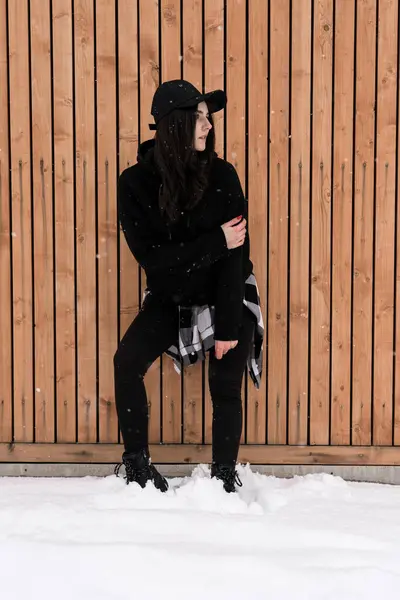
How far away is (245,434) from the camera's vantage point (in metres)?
3.39

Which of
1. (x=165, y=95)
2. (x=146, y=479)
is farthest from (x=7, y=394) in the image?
(x=165, y=95)

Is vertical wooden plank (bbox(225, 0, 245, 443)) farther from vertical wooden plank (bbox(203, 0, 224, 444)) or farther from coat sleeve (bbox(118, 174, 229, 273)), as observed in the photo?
coat sleeve (bbox(118, 174, 229, 273))

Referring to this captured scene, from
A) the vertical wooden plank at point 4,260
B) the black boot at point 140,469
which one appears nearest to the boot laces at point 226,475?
the black boot at point 140,469

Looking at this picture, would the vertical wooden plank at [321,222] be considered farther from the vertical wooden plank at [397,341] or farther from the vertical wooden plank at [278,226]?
the vertical wooden plank at [397,341]

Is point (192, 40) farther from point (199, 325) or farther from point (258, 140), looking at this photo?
point (199, 325)

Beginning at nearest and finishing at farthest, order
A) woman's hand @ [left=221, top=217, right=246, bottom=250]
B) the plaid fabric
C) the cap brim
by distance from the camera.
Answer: the cap brim, woman's hand @ [left=221, top=217, right=246, bottom=250], the plaid fabric

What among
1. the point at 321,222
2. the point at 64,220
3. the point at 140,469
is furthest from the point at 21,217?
the point at 321,222

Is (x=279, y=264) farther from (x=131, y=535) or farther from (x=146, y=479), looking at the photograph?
(x=131, y=535)

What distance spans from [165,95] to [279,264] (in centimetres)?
109

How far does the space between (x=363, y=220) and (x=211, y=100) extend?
1.06 meters

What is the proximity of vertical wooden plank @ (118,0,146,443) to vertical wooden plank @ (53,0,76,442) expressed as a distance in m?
0.26

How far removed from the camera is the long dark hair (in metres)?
2.73

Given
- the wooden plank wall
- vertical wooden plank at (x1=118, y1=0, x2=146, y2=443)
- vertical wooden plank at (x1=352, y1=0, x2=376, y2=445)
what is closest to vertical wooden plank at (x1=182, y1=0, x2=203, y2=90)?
the wooden plank wall

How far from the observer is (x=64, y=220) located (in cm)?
333
